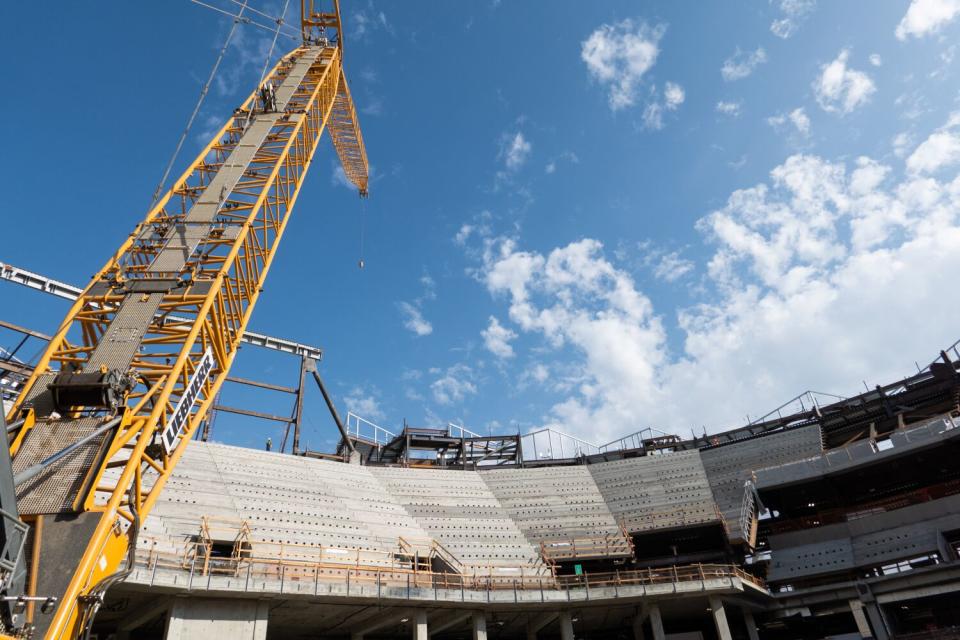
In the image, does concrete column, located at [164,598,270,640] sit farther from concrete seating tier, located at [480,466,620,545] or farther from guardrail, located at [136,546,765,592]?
concrete seating tier, located at [480,466,620,545]

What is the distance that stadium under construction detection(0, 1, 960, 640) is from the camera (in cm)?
1298

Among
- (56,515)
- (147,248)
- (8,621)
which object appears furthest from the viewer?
(147,248)

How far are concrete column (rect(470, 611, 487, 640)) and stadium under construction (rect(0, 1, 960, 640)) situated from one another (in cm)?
9

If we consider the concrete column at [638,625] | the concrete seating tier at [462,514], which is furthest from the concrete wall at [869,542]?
the concrete seating tier at [462,514]

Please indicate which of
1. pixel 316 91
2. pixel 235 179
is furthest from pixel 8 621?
pixel 316 91

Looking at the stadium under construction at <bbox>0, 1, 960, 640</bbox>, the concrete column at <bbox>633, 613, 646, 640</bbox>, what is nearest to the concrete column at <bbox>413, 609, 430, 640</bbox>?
the stadium under construction at <bbox>0, 1, 960, 640</bbox>

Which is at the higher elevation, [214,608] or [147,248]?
[147,248]

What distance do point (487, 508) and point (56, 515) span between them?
3011cm

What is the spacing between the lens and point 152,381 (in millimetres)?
16266

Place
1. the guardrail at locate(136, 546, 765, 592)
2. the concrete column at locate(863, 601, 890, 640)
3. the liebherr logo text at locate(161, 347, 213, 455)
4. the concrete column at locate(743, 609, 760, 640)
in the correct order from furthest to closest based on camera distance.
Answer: the concrete column at locate(743, 609, 760, 640)
the concrete column at locate(863, 601, 890, 640)
the guardrail at locate(136, 546, 765, 592)
the liebherr logo text at locate(161, 347, 213, 455)

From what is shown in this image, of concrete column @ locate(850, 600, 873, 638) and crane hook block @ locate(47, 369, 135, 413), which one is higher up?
crane hook block @ locate(47, 369, 135, 413)

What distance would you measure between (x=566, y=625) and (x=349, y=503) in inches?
549

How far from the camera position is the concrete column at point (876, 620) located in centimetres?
2788

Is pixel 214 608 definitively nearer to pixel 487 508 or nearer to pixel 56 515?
pixel 56 515
